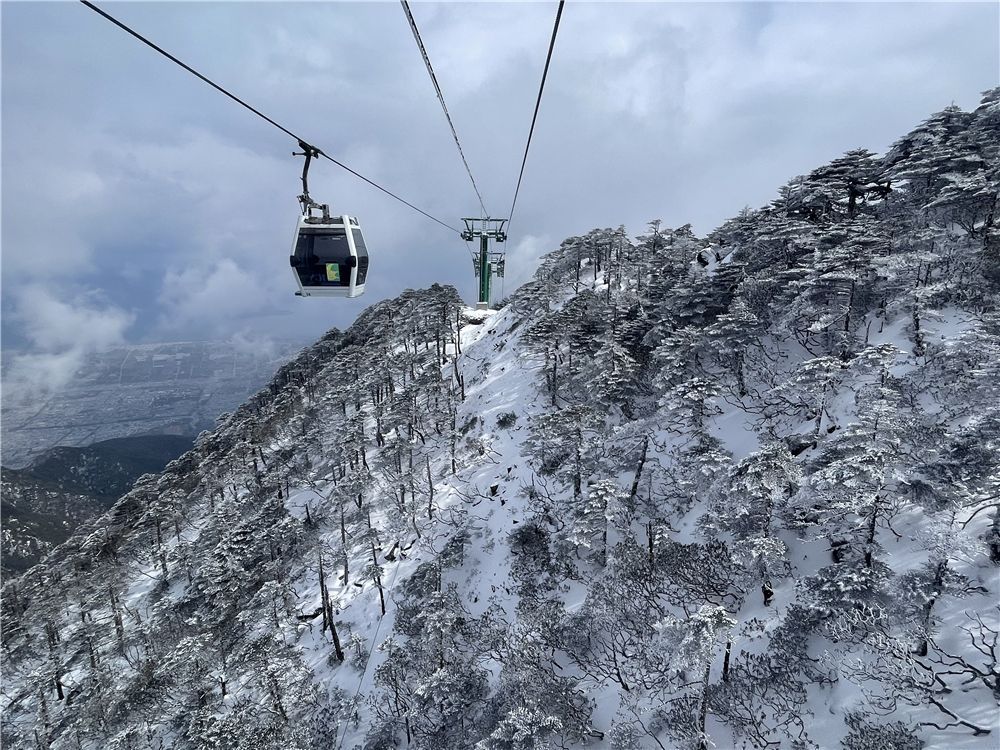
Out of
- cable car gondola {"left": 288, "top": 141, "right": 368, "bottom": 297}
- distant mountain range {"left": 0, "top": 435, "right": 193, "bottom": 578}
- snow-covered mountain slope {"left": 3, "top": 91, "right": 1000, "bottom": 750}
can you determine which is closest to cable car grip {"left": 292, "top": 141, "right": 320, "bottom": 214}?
cable car gondola {"left": 288, "top": 141, "right": 368, "bottom": 297}

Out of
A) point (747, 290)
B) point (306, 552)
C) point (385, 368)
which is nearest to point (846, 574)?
point (747, 290)

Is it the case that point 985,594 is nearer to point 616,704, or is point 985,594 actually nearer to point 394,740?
point 616,704

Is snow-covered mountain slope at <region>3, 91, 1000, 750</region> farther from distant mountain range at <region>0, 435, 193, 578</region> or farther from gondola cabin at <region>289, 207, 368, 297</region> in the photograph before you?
distant mountain range at <region>0, 435, 193, 578</region>

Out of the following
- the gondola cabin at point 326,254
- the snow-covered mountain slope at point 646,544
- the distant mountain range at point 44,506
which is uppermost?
the gondola cabin at point 326,254

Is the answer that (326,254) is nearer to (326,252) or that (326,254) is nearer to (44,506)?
(326,252)

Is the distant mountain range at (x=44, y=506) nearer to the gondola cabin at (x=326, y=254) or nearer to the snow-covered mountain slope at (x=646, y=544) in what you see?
the snow-covered mountain slope at (x=646, y=544)

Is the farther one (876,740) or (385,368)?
(385,368)

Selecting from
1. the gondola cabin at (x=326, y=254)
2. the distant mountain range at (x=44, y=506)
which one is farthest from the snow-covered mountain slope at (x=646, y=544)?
the distant mountain range at (x=44, y=506)
